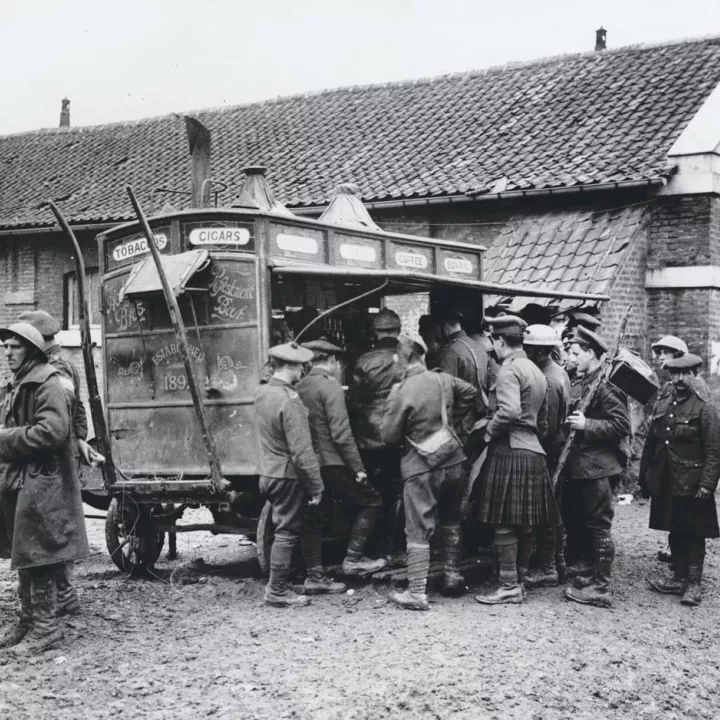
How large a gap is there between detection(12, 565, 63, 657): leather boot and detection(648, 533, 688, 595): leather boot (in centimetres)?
443

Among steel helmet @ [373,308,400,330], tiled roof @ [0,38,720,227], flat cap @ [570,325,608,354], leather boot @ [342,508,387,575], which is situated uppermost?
tiled roof @ [0,38,720,227]

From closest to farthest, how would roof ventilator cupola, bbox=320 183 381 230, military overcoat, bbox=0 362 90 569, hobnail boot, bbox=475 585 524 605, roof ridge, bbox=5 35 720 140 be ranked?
military overcoat, bbox=0 362 90 569
hobnail boot, bbox=475 585 524 605
roof ventilator cupola, bbox=320 183 381 230
roof ridge, bbox=5 35 720 140

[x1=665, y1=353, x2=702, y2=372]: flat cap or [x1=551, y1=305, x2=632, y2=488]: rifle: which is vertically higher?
[x1=665, y1=353, x2=702, y2=372]: flat cap

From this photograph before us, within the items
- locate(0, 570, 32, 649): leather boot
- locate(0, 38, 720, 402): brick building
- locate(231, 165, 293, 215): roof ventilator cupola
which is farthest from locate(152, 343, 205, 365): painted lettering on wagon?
locate(0, 38, 720, 402): brick building

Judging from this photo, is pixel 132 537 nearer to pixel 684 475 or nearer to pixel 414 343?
pixel 414 343

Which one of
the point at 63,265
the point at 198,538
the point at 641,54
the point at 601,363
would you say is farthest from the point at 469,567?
the point at 63,265

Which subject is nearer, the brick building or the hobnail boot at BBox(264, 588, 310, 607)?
the hobnail boot at BBox(264, 588, 310, 607)

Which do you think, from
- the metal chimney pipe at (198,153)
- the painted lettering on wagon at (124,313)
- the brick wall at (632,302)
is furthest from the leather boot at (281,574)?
the brick wall at (632,302)

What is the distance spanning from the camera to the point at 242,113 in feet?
73.6

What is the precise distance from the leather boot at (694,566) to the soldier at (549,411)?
970 mm

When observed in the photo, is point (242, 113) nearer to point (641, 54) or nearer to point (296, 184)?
point (296, 184)

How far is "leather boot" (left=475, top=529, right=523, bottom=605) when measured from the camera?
712 cm

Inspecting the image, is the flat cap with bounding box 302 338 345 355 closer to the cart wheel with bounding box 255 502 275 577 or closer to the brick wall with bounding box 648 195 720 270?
the cart wheel with bounding box 255 502 275 577

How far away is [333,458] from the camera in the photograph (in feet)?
24.7
